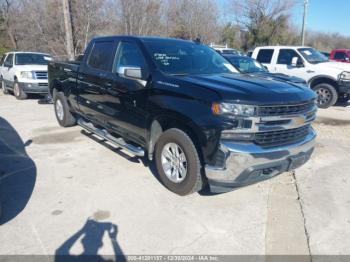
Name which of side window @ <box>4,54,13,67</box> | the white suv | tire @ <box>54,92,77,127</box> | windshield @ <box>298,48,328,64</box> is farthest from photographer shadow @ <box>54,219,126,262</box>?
side window @ <box>4,54,13,67</box>

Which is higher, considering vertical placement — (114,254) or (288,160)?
(288,160)

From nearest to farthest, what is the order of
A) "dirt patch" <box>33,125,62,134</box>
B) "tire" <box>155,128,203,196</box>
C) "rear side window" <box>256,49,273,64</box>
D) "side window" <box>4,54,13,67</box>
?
"tire" <box>155,128,203,196</box>, "dirt patch" <box>33,125,62,134</box>, "rear side window" <box>256,49,273,64</box>, "side window" <box>4,54,13,67</box>

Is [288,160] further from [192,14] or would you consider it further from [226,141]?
[192,14]

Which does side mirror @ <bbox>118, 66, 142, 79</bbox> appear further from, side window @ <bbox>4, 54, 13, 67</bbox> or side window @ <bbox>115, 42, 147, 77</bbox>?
side window @ <bbox>4, 54, 13, 67</bbox>

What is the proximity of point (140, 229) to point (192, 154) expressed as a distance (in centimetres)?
101

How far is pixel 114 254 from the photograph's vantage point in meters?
3.07

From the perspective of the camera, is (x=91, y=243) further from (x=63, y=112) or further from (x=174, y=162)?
(x=63, y=112)

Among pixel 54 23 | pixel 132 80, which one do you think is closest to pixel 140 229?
pixel 132 80

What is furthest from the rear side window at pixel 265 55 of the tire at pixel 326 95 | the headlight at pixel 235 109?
the headlight at pixel 235 109

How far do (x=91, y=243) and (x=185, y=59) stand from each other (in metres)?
2.81

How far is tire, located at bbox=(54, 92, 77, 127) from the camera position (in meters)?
7.11

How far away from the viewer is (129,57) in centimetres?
483

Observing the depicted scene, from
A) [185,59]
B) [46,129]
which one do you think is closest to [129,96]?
[185,59]

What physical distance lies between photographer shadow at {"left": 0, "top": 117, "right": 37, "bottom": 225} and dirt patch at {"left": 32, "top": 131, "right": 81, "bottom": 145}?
22cm
